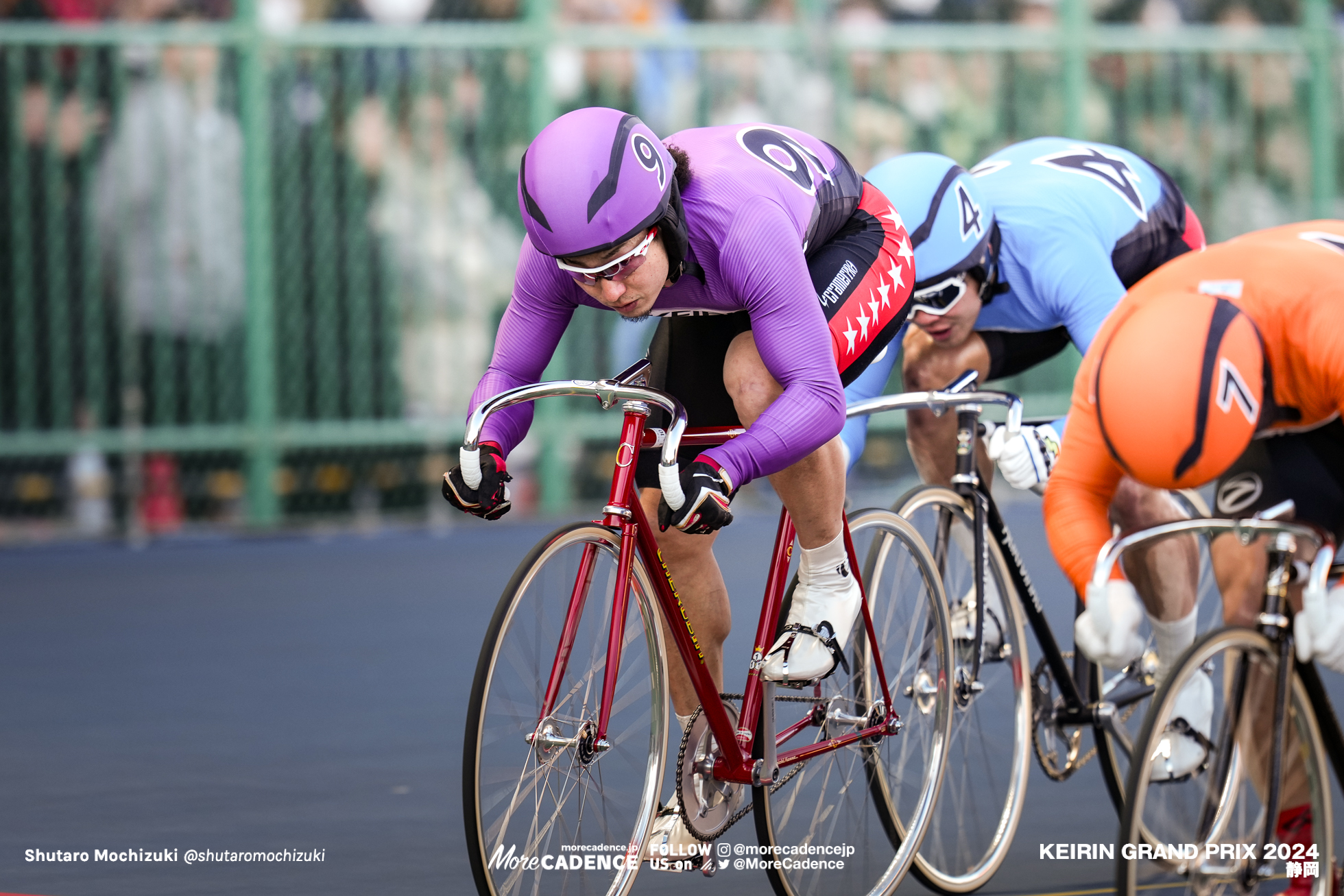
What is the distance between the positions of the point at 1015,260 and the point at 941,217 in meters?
0.29

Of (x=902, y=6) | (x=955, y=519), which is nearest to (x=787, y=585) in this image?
(x=955, y=519)

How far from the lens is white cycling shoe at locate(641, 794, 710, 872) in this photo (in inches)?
131

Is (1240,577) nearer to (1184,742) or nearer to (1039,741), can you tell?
(1184,742)

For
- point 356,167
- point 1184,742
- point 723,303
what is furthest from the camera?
point 356,167

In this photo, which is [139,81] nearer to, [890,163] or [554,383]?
[890,163]

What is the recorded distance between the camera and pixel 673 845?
3363mm

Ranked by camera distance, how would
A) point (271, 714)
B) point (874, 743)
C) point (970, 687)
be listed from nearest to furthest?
point (874, 743) < point (970, 687) < point (271, 714)

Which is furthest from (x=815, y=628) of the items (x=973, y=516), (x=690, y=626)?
(x=973, y=516)

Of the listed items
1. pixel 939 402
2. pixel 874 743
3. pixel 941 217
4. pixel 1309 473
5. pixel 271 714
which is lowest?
pixel 271 714

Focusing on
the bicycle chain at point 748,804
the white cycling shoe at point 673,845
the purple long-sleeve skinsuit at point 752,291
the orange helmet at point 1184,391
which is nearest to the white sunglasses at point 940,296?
the purple long-sleeve skinsuit at point 752,291

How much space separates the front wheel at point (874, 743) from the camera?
3.61 meters

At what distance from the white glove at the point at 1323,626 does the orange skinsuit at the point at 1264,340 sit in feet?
0.95

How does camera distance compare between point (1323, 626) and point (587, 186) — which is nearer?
point (1323, 626)

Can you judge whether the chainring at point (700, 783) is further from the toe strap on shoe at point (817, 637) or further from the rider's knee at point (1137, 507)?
the rider's knee at point (1137, 507)
